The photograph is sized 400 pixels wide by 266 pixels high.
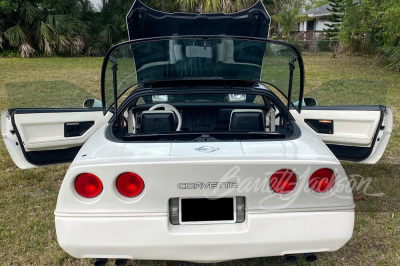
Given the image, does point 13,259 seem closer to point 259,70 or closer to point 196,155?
point 196,155

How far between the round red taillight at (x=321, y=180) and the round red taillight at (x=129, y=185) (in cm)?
97

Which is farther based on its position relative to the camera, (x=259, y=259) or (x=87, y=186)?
(x=259, y=259)

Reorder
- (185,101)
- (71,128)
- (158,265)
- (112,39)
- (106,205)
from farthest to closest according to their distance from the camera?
(112,39)
(185,101)
(71,128)
(158,265)
(106,205)

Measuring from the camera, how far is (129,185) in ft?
6.84

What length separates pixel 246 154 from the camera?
211cm

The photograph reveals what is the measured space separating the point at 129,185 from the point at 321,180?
1092 mm

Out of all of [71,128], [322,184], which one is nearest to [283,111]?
[322,184]

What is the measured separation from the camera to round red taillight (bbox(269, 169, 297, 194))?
2093 mm

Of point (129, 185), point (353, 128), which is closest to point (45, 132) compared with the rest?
point (129, 185)

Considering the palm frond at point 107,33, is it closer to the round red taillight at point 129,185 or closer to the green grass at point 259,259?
the green grass at point 259,259

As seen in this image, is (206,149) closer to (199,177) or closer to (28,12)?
(199,177)

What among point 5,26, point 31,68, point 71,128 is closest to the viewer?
point 71,128

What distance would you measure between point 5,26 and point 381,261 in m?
20.2

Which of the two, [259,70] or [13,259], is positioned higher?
[259,70]
